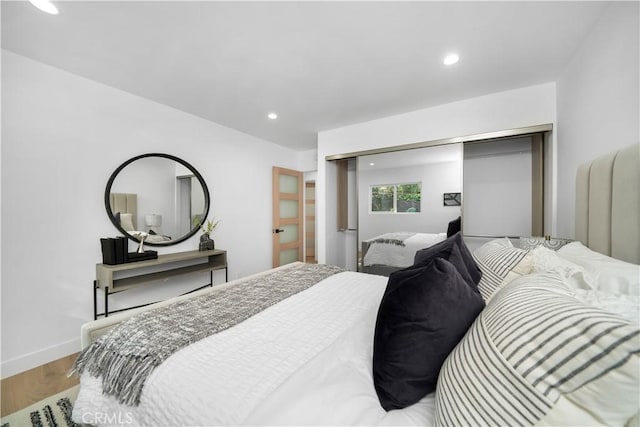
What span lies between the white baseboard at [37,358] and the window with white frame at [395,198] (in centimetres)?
362

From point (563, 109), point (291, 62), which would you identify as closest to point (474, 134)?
point (563, 109)

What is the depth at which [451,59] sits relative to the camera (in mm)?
2043

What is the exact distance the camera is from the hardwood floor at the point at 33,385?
1646 millimetres

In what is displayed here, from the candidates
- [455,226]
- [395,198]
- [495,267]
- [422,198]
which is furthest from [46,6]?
[455,226]

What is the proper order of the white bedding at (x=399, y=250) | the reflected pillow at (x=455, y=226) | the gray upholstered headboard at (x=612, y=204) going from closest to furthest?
1. the gray upholstered headboard at (x=612, y=204)
2. the reflected pillow at (x=455, y=226)
3. the white bedding at (x=399, y=250)

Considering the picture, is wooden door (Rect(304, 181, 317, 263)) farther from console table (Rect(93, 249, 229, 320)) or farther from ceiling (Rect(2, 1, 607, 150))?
ceiling (Rect(2, 1, 607, 150))

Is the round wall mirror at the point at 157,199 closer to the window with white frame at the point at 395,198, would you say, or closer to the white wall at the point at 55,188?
the white wall at the point at 55,188

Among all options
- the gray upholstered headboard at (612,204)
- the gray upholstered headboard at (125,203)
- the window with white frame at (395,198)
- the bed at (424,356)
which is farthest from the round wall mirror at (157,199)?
the gray upholstered headboard at (612,204)

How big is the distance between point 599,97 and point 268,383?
256 cm

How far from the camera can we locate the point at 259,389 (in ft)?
2.56

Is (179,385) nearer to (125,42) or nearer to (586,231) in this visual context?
(586,231)

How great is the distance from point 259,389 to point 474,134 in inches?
124

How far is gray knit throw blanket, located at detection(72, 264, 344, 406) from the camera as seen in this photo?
3.09ft

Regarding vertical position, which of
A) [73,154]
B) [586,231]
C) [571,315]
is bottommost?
[571,315]
